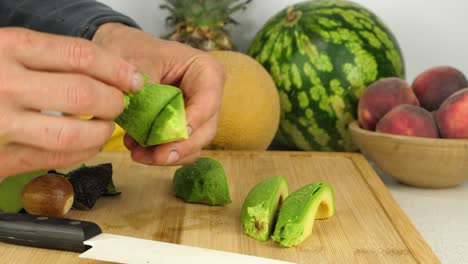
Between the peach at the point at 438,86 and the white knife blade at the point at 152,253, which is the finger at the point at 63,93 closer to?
the white knife blade at the point at 152,253

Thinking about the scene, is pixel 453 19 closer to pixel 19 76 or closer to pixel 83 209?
pixel 83 209

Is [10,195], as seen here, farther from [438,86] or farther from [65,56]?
[438,86]

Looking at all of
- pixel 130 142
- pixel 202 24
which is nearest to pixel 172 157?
pixel 130 142

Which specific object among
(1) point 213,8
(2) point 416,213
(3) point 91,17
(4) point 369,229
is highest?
(3) point 91,17

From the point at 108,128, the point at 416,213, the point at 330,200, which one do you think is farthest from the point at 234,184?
the point at 108,128

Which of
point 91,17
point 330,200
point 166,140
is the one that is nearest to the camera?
point 166,140

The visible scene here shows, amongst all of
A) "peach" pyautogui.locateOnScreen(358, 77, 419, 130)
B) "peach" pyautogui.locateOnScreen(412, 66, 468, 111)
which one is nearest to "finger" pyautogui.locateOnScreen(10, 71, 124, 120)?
"peach" pyautogui.locateOnScreen(358, 77, 419, 130)
